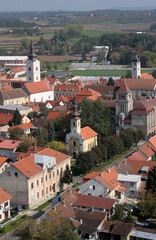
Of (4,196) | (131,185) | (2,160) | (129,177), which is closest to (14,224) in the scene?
(4,196)

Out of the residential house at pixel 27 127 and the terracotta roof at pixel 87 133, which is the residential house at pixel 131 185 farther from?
the residential house at pixel 27 127

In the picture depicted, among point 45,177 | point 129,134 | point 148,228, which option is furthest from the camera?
point 129,134

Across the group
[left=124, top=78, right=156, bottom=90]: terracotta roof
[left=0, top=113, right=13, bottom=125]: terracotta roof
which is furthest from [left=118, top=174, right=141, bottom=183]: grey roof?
[left=124, top=78, right=156, bottom=90]: terracotta roof

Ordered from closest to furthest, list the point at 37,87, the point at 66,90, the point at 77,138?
the point at 77,138, the point at 37,87, the point at 66,90

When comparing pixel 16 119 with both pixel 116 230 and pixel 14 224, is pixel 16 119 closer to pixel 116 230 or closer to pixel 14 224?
pixel 14 224

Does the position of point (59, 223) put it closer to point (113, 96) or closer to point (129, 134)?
point (129, 134)

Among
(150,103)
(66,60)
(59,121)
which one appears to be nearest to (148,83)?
(150,103)
